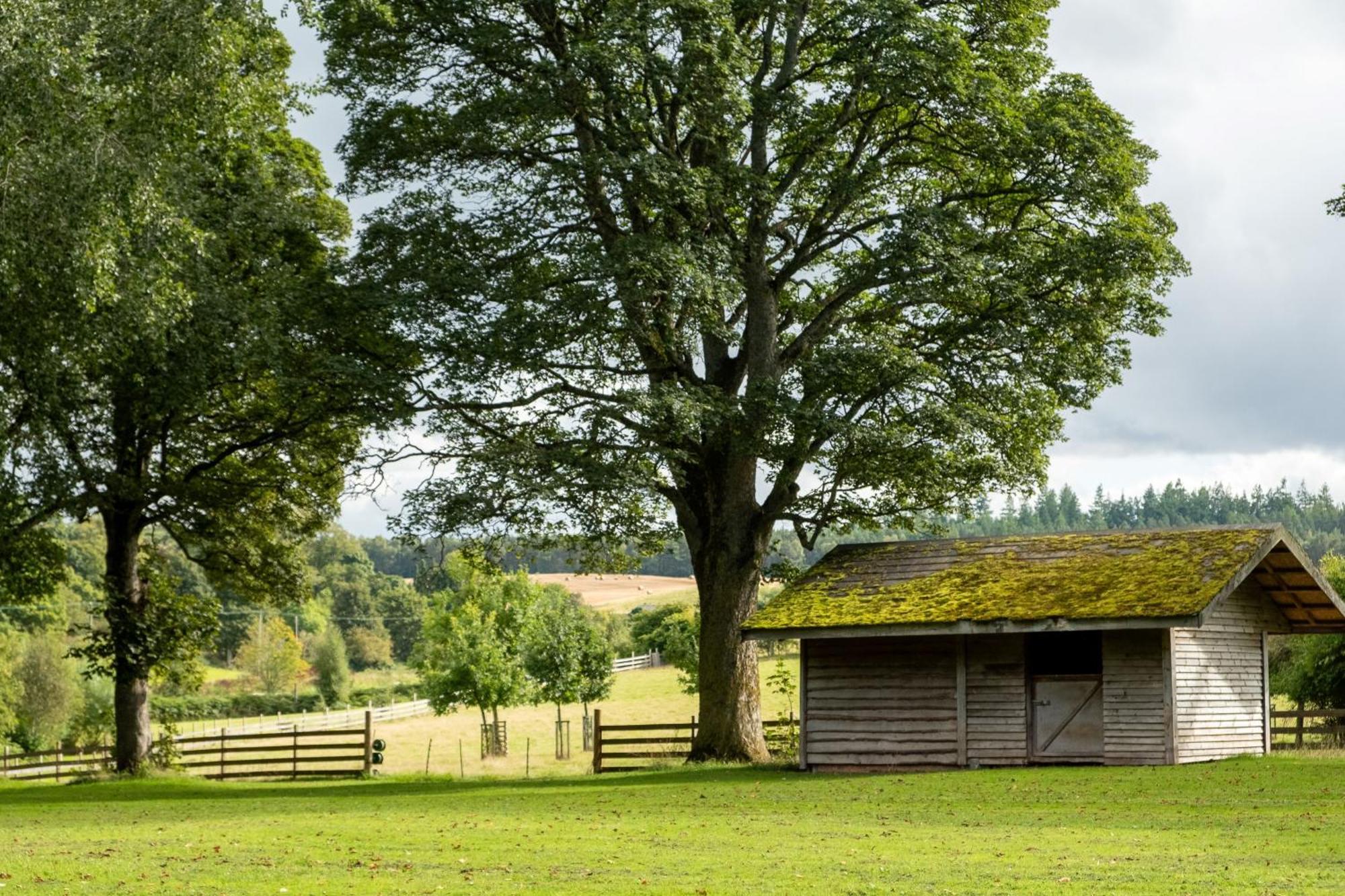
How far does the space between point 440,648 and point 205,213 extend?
78.2ft

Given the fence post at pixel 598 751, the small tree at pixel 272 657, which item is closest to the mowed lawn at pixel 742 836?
the fence post at pixel 598 751

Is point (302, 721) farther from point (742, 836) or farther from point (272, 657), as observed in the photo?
point (742, 836)

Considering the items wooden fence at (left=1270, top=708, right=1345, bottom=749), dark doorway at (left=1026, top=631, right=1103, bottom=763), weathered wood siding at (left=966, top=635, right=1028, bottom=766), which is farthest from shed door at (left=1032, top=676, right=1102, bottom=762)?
Result: wooden fence at (left=1270, top=708, right=1345, bottom=749)

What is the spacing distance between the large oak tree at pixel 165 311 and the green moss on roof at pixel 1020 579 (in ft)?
29.6

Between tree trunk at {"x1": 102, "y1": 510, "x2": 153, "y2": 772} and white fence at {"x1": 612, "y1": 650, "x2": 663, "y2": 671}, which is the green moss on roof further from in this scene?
white fence at {"x1": 612, "y1": 650, "x2": 663, "y2": 671}

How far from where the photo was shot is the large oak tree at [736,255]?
27.3 metres

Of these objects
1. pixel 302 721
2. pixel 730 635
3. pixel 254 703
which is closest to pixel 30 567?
pixel 730 635

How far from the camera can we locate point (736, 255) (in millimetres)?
28250

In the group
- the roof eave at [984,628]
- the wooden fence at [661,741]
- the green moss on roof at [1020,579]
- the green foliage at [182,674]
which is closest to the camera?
the roof eave at [984,628]

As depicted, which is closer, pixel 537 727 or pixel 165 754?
pixel 165 754

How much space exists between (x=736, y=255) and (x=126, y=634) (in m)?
16.2

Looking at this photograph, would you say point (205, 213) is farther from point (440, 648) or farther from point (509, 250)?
point (440, 648)

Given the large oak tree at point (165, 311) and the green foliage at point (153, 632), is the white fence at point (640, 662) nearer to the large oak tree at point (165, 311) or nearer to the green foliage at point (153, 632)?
the large oak tree at point (165, 311)

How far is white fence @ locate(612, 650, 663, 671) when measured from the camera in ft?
275
